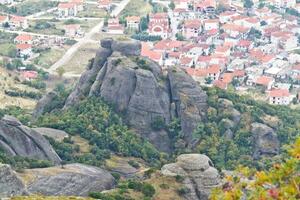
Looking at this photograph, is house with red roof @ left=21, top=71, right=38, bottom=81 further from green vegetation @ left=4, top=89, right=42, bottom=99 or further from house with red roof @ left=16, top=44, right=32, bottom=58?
green vegetation @ left=4, top=89, right=42, bottom=99

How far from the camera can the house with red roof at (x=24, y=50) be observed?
112800mm

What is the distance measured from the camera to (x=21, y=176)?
136ft

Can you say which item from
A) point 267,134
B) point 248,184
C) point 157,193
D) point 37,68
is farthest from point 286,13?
point 248,184

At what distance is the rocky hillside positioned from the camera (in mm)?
62312

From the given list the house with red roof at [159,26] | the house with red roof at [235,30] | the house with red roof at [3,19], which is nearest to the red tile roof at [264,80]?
the house with red roof at [235,30]

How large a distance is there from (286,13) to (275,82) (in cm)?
4338

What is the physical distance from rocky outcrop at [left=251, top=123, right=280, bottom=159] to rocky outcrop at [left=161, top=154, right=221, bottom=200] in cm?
1695

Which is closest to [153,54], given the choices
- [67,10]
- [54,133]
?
[67,10]

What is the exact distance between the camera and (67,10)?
137 m

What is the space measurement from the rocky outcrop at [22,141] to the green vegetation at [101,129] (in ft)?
19.0

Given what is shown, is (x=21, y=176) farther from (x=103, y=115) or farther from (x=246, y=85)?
(x=246, y=85)

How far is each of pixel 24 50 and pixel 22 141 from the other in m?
63.9

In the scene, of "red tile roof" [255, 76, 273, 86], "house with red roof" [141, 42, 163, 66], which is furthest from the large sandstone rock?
"house with red roof" [141, 42, 163, 66]

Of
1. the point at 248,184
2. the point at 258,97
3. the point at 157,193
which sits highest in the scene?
the point at 248,184
